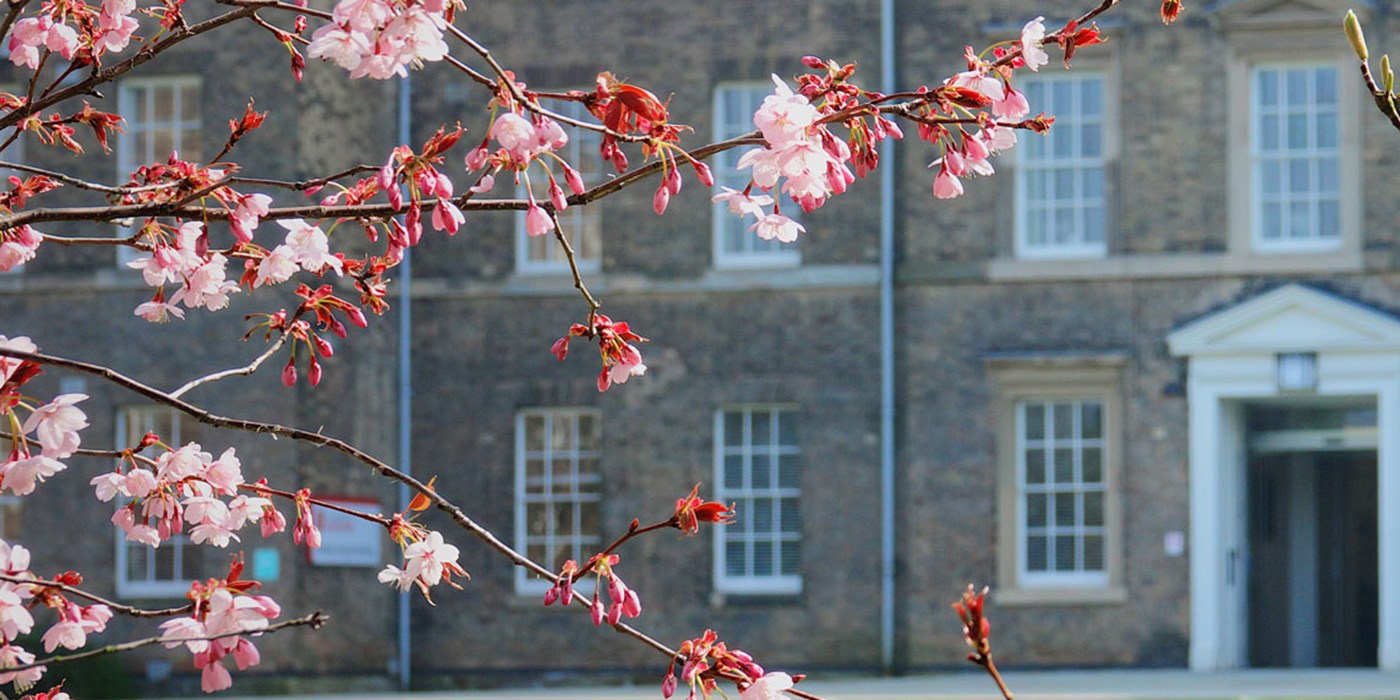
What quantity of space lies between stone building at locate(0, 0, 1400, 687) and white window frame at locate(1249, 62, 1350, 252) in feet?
0.14

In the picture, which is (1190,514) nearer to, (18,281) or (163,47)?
(18,281)

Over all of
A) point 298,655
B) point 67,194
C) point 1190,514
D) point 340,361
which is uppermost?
point 67,194

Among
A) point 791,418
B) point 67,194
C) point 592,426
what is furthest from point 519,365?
point 67,194

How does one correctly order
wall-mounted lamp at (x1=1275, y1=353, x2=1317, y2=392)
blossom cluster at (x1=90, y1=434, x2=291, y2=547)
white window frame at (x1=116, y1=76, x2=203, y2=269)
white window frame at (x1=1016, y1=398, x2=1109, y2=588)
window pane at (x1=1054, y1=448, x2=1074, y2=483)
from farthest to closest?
white window frame at (x1=116, y1=76, x2=203, y2=269) → window pane at (x1=1054, y1=448, x2=1074, y2=483) → white window frame at (x1=1016, y1=398, x2=1109, y2=588) → wall-mounted lamp at (x1=1275, y1=353, x2=1317, y2=392) → blossom cluster at (x1=90, y1=434, x2=291, y2=547)

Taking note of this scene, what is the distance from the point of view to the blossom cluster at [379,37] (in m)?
4.25

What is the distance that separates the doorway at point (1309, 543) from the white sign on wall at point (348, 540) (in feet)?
31.5

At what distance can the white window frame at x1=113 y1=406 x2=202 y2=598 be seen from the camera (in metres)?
24.9

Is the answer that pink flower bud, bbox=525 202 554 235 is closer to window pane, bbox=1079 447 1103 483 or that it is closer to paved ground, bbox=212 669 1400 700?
paved ground, bbox=212 669 1400 700

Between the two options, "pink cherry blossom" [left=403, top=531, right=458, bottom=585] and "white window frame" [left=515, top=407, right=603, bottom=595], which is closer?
"pink cherry blossom" [left=403, top=531, right=458, bottom=585]

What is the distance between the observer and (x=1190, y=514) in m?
24.0

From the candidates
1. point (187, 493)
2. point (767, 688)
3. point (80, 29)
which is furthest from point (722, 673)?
point (80, 29)

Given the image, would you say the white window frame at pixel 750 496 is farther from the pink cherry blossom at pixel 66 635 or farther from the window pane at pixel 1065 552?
the pink cherry blossom at pixel 66 635

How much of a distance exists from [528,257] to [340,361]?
2503 millimetres

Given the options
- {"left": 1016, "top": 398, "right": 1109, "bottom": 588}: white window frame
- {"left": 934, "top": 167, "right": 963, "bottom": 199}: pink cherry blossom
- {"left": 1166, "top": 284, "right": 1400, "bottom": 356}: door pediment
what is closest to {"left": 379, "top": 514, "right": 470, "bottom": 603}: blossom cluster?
{"left": 934, "top": 167, "right": 963, "bottom": 199}: pink cherry blossom
